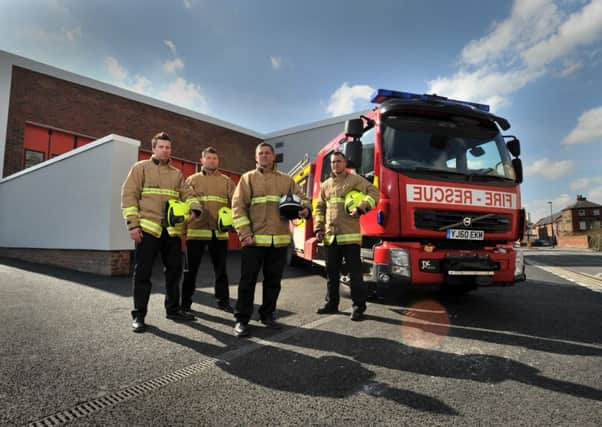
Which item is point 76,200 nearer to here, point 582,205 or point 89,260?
point 89,260

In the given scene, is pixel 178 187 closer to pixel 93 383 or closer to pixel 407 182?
pixel 93 383

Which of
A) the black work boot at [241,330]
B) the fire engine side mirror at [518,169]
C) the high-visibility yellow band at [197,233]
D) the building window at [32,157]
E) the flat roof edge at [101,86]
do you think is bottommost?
the black work boot at [241,330]

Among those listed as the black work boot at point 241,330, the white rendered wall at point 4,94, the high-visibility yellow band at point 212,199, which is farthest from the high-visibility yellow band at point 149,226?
the white rendered wall at point 4,94

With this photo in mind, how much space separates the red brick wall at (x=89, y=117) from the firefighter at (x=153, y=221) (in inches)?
431

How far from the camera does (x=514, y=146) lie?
4777 mm

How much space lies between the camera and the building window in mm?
11742

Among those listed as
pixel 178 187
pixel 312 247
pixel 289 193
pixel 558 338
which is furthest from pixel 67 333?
pixel 558 338

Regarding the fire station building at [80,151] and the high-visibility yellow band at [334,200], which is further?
the fire station building at [80,151]

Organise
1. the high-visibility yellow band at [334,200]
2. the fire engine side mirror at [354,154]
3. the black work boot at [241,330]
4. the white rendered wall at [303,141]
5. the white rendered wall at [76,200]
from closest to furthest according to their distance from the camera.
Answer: the black work boot at [241,330], the high-visibility yellow band at [334,200], the fire engine side mirror at [354,154], the white rendered wall at [76,200], the white rendered wall at [303,141]

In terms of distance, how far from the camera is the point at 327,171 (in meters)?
5.90

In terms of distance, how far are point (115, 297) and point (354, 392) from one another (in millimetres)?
4116

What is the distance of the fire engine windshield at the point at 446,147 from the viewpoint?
164 inches

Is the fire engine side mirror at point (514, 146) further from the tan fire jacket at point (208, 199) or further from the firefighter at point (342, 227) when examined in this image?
the tan fire jacket at point (208, 199)

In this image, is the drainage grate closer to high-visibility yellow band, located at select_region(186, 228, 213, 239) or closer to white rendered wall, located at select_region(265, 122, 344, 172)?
high-visibility yellow band, located at select_region(186, 228, 213, 239)
